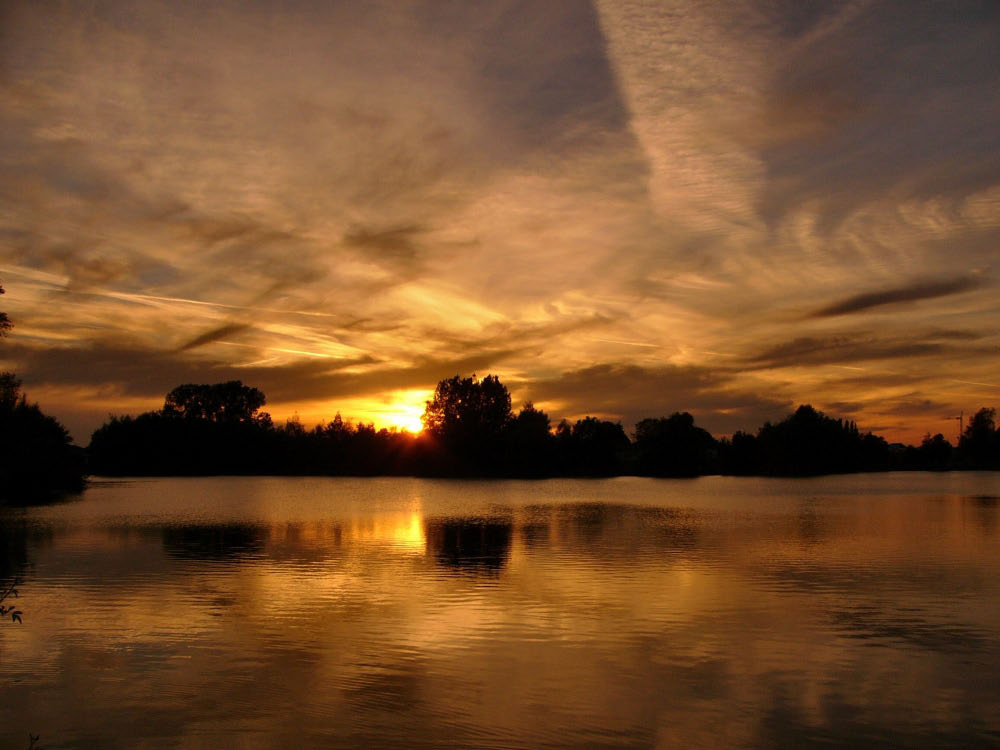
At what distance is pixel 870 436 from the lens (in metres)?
189

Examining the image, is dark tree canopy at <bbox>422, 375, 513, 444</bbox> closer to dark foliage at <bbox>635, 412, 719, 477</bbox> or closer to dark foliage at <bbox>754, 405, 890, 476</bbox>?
dark foliage at <bbox>635, 412, 719, 477</bbox>

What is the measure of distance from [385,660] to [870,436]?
644 ft

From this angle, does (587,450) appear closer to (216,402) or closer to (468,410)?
(468,410)

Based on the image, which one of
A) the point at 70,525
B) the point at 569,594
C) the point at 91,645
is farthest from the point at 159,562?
the point at 70,525

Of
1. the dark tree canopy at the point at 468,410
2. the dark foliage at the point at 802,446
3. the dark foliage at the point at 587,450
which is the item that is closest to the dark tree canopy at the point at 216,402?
the dark tree canopy at the point at 468,410

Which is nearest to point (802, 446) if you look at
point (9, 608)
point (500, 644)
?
point (500, 644)

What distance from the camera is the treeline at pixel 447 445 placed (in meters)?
144

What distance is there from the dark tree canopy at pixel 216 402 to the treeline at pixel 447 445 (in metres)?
0.25

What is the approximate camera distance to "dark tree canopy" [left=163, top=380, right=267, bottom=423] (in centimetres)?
16812

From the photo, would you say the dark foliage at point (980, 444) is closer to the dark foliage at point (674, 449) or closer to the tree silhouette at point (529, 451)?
the dark foliage at point (674, 449)

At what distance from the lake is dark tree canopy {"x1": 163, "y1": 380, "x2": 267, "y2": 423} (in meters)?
142

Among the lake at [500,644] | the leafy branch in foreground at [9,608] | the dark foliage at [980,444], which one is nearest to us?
the leafy branch in foreground at [9,608]

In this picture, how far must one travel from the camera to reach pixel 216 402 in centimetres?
16912

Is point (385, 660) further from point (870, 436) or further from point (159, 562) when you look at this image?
point (870, 436)
